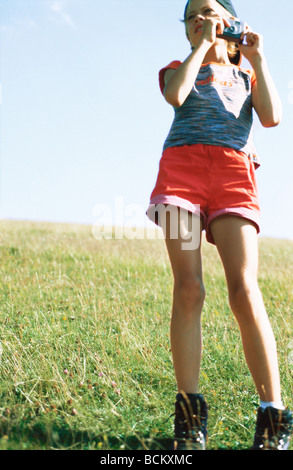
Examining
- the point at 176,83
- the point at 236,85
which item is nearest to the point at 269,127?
the point at 236,85

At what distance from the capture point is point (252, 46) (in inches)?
104

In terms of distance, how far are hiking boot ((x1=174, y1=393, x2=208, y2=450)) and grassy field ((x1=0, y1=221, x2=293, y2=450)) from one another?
0.17 metres

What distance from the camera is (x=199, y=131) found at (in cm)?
249

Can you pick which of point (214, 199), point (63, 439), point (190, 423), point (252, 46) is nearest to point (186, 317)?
point (190, 423)

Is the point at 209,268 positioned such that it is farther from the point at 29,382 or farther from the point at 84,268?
the point at 29,382

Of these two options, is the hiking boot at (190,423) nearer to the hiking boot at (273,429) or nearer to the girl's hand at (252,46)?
the hiking boot at (273,429)

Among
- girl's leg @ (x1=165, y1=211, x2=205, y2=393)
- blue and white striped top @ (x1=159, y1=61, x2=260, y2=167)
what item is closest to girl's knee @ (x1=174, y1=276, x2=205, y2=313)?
girl's leg @ (x1=165, y1=211, x2=205, y2=393)

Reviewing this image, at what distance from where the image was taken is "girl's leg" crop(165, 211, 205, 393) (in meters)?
2.32

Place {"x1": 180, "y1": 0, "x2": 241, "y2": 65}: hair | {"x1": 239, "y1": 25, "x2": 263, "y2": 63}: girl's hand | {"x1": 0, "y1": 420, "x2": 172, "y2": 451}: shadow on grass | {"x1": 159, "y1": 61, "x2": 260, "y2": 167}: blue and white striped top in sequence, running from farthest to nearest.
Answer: {"x1": 180, "y1": 0, "x2": 241, "y2": 65}: hair, {"x1": 239, "y1": 25, "x2": 263, "y2": 63}: girl's hand, {"x1": 159, "y1": 61, "x2": 260, "y2": 167}: blue and white striped top, {"x1": 0, "y1": 420, "x2": 172, "y2": 451}: shadow on grass

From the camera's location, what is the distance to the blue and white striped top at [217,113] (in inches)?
98.3

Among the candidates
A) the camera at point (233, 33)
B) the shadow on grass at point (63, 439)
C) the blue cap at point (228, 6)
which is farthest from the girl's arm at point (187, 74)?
the shadow on grass at point (63, 439)

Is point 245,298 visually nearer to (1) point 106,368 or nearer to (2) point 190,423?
(2) point 190,423

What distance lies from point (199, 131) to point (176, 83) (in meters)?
0.29

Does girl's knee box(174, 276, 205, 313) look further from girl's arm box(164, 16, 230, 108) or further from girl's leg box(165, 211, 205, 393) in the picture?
girl's arm box(164, 16, 230, 108)
